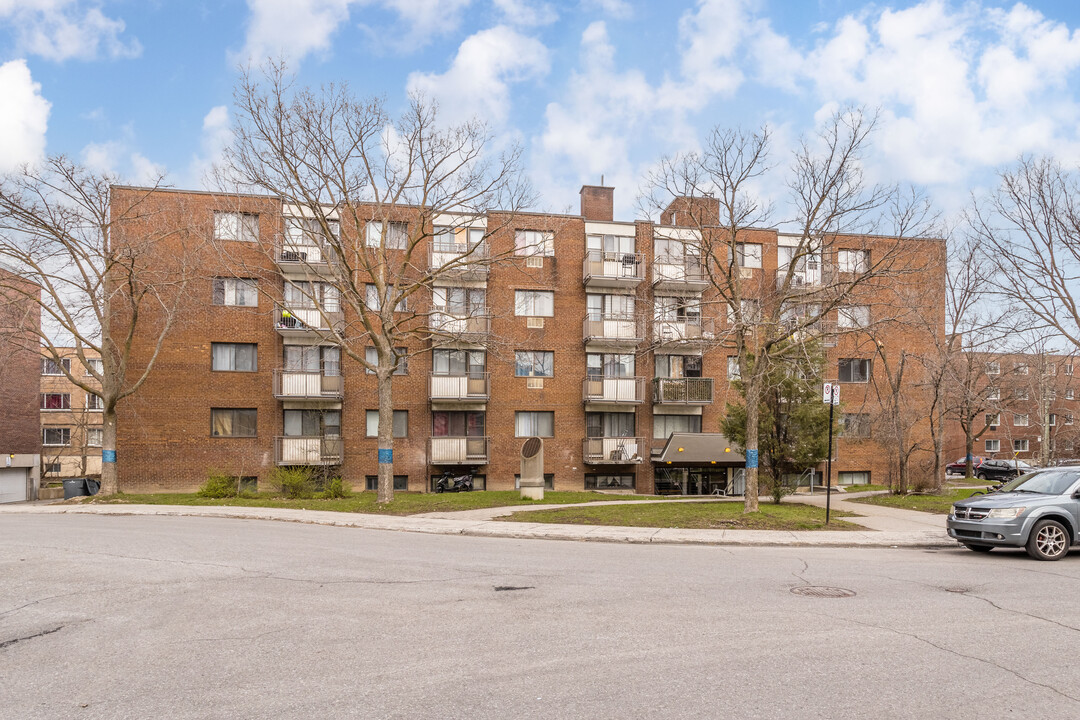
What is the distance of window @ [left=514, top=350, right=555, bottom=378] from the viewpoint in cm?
3394

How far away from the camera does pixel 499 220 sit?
1296 inches

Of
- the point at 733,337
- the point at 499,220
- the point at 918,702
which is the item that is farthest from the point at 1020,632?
the point at 499,220

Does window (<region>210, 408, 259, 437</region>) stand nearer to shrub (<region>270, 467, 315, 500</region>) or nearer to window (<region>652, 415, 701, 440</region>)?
shrub (<region>270, 467, 315, 500</region>)

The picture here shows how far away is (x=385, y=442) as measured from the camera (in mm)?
21844

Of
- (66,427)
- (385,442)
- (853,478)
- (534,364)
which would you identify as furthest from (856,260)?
(66,427)

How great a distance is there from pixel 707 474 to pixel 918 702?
1213 inches

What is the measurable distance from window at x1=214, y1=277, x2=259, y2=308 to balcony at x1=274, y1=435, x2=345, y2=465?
18.6 feet

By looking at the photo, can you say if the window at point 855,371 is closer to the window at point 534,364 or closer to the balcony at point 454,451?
the window at point 534,364

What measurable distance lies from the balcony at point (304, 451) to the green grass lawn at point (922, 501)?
19.6 m

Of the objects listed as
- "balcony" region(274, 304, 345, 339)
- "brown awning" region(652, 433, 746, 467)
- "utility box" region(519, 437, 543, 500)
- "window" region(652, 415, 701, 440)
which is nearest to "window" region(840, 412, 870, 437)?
"brown awning" region(652, 433, 746, 467)

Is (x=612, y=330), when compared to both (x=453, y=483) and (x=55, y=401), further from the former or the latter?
(x=55, y=401)

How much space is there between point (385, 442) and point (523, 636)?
1535 centimetres

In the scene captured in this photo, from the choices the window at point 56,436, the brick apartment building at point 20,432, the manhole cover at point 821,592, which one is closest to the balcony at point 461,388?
the brick apartment building at point 20,432

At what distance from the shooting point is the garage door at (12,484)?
4022 cm
